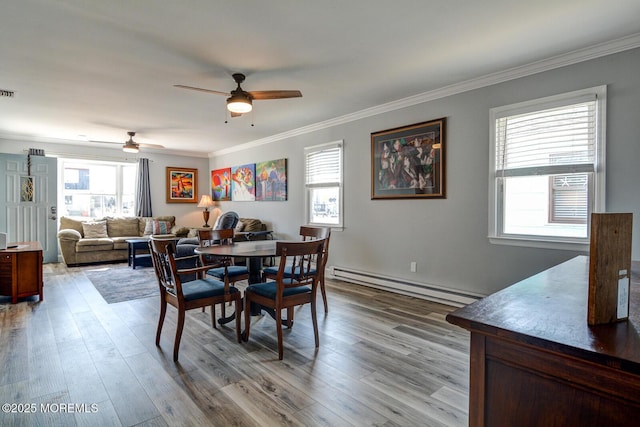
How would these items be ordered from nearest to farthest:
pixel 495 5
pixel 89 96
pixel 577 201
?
pixel 495 5, pixel 577 201, pixel 89 96

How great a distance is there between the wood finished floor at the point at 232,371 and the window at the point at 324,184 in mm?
2029

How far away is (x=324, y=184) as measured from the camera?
529 centimetres

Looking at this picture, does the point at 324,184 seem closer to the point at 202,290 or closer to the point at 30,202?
the point at 202,290

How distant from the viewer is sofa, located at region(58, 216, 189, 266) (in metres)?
6.16

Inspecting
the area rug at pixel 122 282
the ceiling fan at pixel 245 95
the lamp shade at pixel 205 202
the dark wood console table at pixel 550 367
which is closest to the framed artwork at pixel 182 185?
the lamp shade at pixel 205 202

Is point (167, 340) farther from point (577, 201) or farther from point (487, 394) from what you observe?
point (577, 201)

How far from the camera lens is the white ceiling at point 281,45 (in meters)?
2.26

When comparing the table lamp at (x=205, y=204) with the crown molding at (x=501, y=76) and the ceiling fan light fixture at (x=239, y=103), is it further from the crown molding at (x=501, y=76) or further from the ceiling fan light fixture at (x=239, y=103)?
the ceiling fan light fixture at (x=239, y=103)

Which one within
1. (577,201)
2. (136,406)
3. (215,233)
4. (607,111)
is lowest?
(136,406)

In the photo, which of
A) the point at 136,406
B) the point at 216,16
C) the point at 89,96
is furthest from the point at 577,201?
the point at 89,96

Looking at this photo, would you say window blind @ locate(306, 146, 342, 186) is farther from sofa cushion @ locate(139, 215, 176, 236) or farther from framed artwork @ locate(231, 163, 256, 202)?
sofa cushion @ locate(139, 215, 176, 236)

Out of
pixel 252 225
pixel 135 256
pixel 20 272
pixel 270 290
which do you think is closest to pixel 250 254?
pixel 270 290

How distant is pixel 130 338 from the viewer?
2852 millimetres

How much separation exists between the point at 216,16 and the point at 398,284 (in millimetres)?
3431
